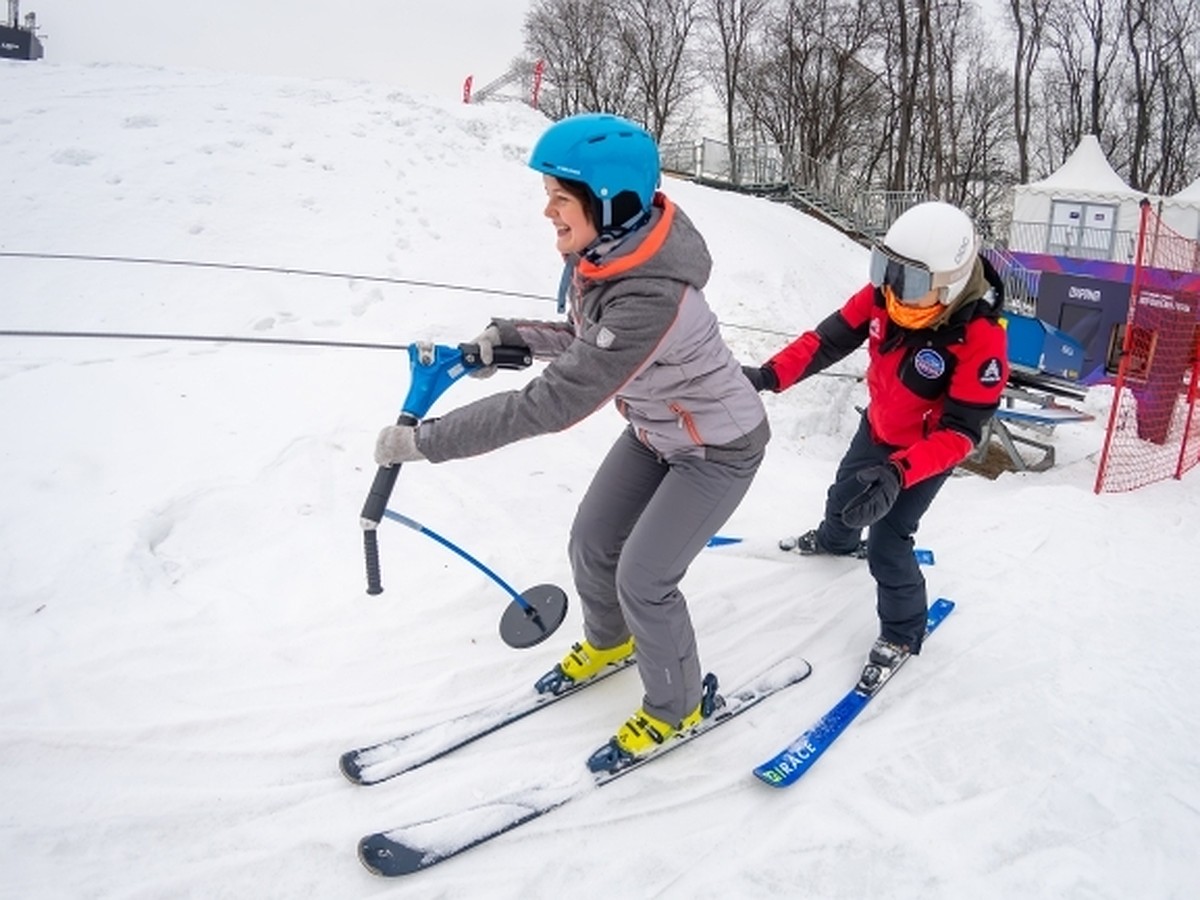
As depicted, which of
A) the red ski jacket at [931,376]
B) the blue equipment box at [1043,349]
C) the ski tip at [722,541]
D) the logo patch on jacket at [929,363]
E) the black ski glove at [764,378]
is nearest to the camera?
the red ski jacket at [931,376]

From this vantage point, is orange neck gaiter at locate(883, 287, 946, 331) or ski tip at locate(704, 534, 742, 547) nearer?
orange neck gaiter at locate(883, 287, 946, 331)

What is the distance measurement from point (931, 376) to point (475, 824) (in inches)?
92.7

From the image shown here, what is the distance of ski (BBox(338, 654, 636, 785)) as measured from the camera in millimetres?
2801

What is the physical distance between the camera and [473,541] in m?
4.43

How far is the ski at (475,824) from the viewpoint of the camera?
7.91 ft

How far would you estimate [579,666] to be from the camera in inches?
130

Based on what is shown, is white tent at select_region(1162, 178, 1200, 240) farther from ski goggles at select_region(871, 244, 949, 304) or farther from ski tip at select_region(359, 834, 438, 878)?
ski tip at select_region(359, 834, 438, 878)

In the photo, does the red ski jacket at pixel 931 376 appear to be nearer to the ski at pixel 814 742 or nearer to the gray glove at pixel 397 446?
the ski at pixel 814 742

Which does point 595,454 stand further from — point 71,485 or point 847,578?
point 71,485

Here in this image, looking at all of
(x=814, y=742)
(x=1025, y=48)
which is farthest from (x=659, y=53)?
(x=814, y=742)

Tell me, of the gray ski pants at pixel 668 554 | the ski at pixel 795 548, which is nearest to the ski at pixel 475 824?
the gray ski pants at pixel 668 554

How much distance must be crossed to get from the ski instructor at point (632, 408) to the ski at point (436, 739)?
13cm

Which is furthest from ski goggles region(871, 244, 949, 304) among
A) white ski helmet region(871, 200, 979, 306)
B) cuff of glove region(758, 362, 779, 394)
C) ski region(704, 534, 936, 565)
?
ski region(704, 534, 936, 565)

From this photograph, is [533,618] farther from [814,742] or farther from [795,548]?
[795,548]
